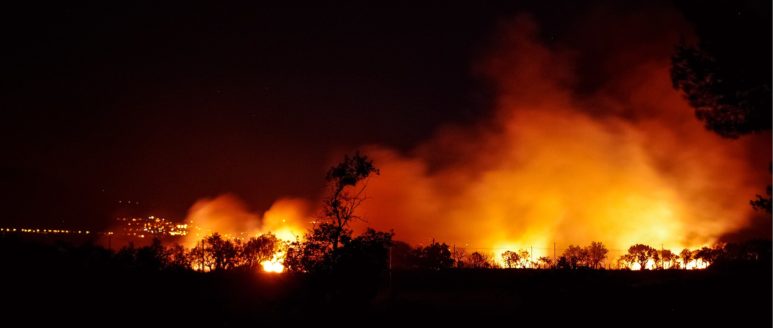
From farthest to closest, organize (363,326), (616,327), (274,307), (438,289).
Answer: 1. (438,289)
2. (274,307)
3. (363,326)
4. (616,327)

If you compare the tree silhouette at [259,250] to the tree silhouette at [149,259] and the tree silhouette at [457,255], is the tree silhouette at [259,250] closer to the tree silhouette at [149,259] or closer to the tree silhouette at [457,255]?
the tree silhouette at [457,255]

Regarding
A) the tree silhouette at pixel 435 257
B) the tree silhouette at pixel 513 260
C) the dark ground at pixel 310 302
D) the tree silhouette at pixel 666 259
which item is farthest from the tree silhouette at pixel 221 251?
the tree silhouette at pixel 666 259

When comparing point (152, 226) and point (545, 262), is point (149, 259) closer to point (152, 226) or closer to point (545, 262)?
point (545, 262)

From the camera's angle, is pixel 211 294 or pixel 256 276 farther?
pixel 256 276

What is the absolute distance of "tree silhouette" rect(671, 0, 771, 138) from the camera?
13125 millimetres

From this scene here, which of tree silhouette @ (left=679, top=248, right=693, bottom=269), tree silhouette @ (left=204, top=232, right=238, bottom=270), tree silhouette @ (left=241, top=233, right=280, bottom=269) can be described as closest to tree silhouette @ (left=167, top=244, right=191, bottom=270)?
tree silhouette @ (left=204, top=232, right=238, bottom=270)

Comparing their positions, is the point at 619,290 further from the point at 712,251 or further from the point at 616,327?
the point at 712,251

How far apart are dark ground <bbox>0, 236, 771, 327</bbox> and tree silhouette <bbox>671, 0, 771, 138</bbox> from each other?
4.30 meters

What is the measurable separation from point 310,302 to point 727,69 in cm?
1162

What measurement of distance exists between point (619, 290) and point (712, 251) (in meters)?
22.7

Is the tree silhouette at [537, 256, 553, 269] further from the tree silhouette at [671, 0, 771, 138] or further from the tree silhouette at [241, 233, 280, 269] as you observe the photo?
the tree silhouette at [671, 0, 771, 138]

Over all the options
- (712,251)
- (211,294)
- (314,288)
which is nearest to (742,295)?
(314,288)

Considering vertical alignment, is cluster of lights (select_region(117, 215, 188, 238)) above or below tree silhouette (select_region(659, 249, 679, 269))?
above

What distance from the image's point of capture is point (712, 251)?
36531 mm
